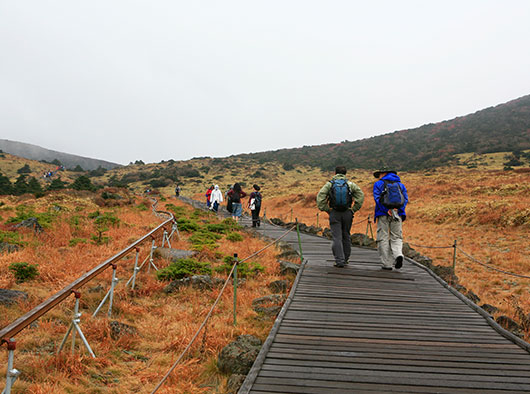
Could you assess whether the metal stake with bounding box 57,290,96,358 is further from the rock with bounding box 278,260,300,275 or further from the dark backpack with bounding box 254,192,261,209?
the dark backpack with bounding box 254,192,261,209

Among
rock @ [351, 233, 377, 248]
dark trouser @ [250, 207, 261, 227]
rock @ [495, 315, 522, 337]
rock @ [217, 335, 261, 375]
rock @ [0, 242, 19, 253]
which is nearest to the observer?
rock @ [217, 335, 261, 375]

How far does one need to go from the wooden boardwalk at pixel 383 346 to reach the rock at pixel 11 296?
405 centimetres

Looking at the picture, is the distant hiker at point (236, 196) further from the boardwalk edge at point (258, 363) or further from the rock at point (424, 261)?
the boardwalk edge at point (258, 363)

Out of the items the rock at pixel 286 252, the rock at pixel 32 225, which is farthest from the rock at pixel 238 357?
the rock at pixel 32 225

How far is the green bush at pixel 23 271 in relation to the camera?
238 inches

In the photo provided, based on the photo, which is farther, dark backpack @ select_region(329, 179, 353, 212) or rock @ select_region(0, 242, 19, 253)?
rock @ select_region(0, 242, 19, 253)

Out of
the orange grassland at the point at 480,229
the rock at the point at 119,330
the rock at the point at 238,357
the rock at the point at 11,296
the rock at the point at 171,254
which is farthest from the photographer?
the orange grassland at the point at 480,229

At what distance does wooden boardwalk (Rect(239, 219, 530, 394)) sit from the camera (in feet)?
10.1

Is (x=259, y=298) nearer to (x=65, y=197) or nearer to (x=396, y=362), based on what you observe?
(x=396, y=362)

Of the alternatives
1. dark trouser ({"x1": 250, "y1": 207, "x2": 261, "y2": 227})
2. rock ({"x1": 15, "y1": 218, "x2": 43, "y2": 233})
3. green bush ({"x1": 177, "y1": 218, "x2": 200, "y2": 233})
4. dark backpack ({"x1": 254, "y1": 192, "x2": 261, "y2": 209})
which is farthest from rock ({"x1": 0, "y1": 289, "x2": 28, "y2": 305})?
dark trouser ({"x1": 250, "y1": 207, "x2": 261, "y2": 227})

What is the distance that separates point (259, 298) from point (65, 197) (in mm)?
17120

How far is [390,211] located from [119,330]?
16.9 ft

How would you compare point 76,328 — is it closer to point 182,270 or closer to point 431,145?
point 182,270

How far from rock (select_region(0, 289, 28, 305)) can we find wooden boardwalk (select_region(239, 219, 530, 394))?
405 centimetres
